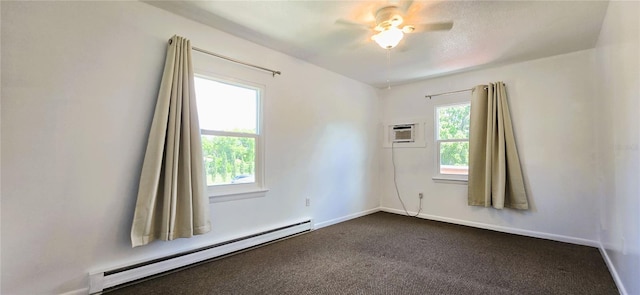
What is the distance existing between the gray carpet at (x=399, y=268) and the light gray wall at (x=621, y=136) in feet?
1.24

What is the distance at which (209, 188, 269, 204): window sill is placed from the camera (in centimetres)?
279

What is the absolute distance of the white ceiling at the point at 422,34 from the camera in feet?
7.68

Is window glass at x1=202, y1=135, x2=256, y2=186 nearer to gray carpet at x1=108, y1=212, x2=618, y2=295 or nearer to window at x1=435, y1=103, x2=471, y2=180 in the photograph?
gray carpet at x1=108, y1=212, x2=618, y2=295

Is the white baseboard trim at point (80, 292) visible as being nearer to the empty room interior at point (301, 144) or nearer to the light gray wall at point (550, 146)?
the empty room interior at point (301, 144)

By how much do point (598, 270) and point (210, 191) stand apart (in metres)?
3.78

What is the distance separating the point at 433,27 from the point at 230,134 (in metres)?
2.35

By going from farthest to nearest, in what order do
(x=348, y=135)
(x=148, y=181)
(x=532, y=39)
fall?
(x=348, y=135)
(x=532, y=39)
(x=148, y=181)

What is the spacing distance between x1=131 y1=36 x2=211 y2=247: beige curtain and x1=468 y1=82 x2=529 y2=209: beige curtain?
11.8ft

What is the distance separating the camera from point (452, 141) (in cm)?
432

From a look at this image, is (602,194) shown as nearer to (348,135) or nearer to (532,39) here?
(532,39)

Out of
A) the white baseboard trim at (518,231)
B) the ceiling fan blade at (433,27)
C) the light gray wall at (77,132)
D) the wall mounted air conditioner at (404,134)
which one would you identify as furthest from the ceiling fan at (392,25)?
the white baseboard trim at (518,231)

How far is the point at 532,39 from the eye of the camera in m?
2.95

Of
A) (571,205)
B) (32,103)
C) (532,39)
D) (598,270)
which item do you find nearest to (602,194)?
(571,205)

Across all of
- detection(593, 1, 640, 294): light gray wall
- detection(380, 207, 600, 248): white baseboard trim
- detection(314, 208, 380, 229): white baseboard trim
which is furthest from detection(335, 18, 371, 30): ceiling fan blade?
detection(380, 207, 600, 248): white baseboard trim
